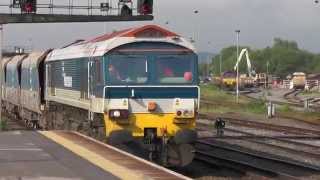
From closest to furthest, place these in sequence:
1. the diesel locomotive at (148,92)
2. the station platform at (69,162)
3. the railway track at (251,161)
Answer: the station platform at (69,162) → the diesel locomotive at (148,92) → the railway track at (251,161)

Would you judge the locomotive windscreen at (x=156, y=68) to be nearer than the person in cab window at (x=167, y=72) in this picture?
Yes

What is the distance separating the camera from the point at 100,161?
13.8 metres

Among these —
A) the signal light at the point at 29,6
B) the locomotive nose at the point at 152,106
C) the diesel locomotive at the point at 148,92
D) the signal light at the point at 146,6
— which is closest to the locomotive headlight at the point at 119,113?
the diesel locomotive at the point at 148,92

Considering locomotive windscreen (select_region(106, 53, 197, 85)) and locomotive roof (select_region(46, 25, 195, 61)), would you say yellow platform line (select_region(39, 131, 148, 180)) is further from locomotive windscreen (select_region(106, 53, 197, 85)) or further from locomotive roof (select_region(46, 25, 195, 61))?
locomotive roof (select_region(46, 25, 195, 61))

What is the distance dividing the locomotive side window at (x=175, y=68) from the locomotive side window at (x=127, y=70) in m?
0.34

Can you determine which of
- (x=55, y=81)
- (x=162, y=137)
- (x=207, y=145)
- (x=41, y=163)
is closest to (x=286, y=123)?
(x=207, y=145)

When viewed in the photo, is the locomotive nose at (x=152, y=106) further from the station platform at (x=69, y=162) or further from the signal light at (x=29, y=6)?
the signal light at (x=29, y=6)

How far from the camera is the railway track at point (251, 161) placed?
17.1 meters

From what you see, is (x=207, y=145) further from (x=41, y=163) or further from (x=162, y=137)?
(x=41, y=163)

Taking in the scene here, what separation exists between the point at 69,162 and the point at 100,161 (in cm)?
59

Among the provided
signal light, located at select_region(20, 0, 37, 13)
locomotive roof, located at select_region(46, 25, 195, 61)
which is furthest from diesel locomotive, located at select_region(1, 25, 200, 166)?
signal light, located at select_region(20, 0, 37, 13)

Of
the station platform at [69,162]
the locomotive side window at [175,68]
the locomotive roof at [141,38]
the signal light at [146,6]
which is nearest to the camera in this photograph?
the station platform at [69,162]

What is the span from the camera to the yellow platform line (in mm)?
12031

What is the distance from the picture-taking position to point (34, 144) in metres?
17.4
